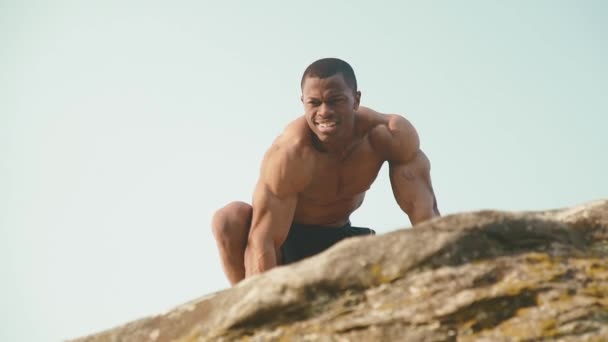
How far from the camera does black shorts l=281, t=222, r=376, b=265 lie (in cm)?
693

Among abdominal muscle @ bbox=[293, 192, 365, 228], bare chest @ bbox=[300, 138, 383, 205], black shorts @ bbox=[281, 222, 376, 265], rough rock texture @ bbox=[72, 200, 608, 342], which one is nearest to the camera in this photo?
rough rock texture @ bbox=[72, 200, 608, 342]

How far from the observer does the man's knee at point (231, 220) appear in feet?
19.1

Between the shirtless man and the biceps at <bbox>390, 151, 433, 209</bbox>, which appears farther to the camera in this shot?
the biceps at <bbox>390, 151, 433, 209</bbox>

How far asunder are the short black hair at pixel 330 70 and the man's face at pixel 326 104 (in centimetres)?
4

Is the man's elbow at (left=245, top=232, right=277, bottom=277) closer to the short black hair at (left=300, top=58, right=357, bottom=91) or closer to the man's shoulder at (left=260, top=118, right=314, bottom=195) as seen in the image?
the man's shoulder at (left=260, top=118, right=314, bottom=195)

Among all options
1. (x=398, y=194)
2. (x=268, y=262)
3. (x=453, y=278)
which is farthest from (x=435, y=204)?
(x=453, y=278)

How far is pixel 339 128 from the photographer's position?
6004 mm

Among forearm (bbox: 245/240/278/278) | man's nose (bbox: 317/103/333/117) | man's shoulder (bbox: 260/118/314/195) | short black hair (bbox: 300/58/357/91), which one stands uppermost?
short black hair (bbox: 300/58/357/91)

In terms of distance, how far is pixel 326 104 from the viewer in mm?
5902

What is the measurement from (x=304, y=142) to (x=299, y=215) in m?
1.13

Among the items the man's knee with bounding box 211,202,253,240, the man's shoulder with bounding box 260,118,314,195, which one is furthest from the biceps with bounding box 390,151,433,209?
the man's knee with bounding box 211,202,253,240

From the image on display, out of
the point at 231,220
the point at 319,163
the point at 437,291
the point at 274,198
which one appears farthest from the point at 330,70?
the point at 437,291

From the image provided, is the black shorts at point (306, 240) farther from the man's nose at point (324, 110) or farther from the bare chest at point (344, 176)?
the man's nose at point (324, 110)

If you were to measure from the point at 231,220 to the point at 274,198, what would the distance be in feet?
1.29
